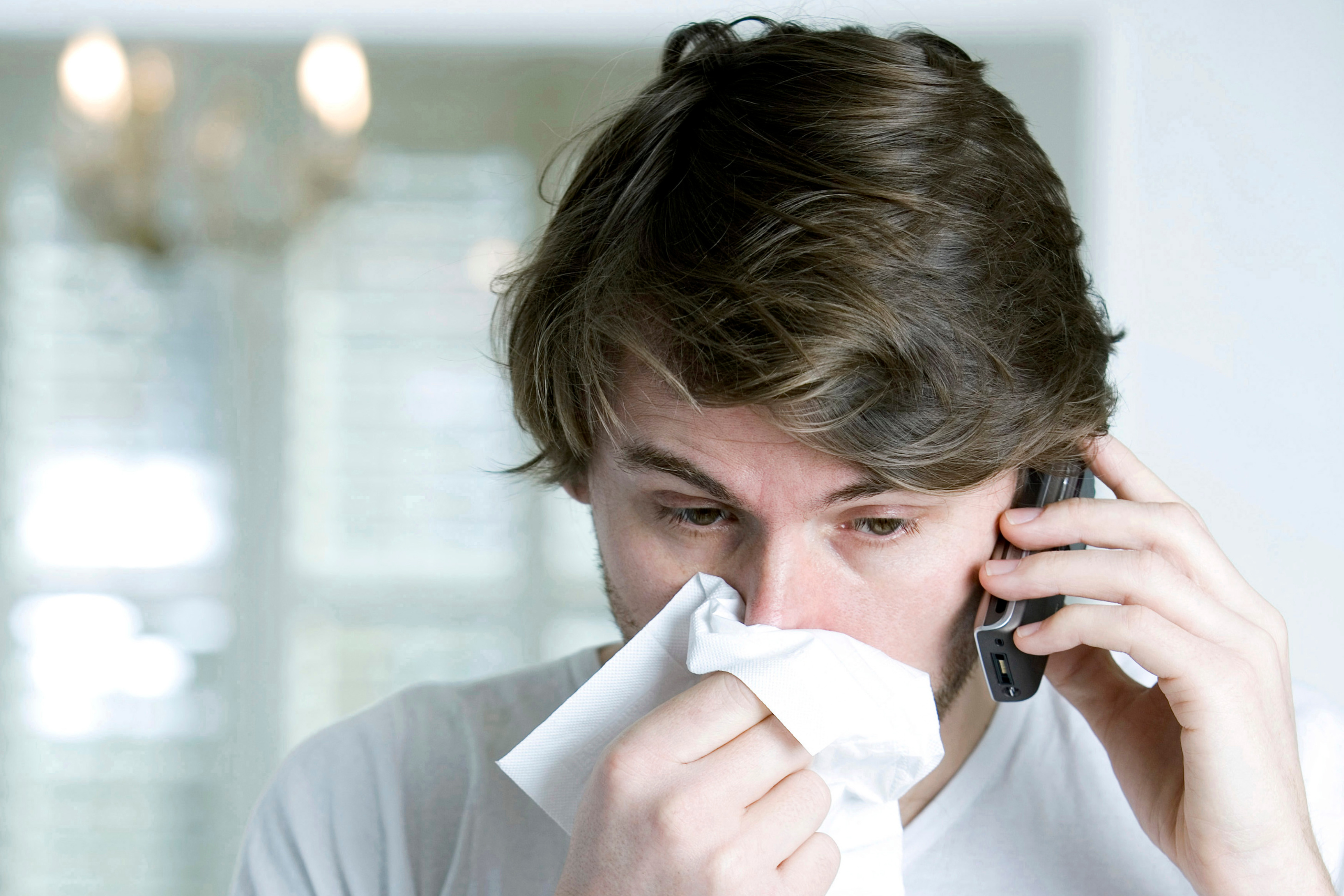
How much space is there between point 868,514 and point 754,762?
25cm

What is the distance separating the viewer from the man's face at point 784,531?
0.95m

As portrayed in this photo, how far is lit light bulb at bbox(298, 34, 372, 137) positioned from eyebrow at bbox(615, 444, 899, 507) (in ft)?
6.04

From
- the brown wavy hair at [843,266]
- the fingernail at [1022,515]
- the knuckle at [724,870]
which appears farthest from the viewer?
the fingernail at [1022,515]

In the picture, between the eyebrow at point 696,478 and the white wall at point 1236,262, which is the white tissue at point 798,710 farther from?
the white wall at point 1236,262

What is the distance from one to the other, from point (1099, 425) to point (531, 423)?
2.13ft

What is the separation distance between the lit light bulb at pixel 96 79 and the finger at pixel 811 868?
2.32 metres

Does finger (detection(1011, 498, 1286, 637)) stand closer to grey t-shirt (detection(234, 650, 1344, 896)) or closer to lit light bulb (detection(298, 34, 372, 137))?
grey t-shirt (detection(234, 650, 1344, 896))

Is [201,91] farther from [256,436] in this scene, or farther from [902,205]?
[902,205]

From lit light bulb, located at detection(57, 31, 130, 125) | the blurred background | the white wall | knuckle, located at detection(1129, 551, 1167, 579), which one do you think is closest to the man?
knuckle, located at detection(1129, 551, 1167, 579)

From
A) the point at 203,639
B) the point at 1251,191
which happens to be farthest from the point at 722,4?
the point at 203,639

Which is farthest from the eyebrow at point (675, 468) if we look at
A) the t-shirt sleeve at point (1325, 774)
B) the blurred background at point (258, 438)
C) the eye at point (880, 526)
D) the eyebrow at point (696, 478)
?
the blurred background at point (258, 438)

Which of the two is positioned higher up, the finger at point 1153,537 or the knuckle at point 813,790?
the finger at point 1153,537

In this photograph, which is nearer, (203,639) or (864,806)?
(864,806)

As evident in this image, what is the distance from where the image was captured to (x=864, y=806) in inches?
39.2
